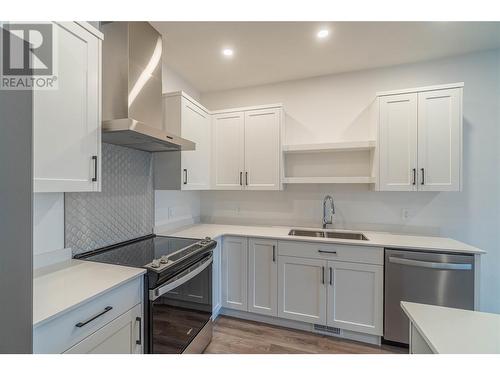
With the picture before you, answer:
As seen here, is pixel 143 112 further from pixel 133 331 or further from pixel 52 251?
pixel 133 331

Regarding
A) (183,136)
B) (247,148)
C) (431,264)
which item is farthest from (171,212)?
(431,264)

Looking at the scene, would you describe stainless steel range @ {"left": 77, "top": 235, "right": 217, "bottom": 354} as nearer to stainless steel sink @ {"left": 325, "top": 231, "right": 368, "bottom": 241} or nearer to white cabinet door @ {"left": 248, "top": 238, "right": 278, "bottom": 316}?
white cabinet door @ {"left": 248, "top": 238, "right": 278, "bottom": 316}

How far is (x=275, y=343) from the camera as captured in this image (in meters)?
2.05

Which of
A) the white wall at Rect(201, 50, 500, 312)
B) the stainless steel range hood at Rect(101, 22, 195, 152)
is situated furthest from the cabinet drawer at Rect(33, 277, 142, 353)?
the white wall at Rect(201, 50, 500, 312)

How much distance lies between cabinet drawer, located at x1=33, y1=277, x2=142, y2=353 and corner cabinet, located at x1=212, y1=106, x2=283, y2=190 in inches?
66.6

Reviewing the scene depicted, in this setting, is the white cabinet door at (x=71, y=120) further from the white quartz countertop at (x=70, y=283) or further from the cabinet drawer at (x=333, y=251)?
the cabinet drawer at (x=333, y=251)

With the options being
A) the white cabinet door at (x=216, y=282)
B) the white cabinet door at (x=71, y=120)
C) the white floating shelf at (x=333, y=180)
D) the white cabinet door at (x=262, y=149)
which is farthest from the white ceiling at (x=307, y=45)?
the white cabinet door at (x=216, y=282)

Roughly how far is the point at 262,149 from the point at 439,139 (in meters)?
1.74

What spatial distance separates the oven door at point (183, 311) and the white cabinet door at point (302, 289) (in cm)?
74

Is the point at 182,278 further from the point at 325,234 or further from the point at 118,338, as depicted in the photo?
the point at 325,234

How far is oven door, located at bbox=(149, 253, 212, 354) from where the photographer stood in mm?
1343

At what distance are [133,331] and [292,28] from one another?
2.46 m

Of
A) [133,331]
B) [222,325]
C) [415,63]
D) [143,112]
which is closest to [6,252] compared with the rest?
[133,331]

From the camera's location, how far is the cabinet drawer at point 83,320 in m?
0.87
